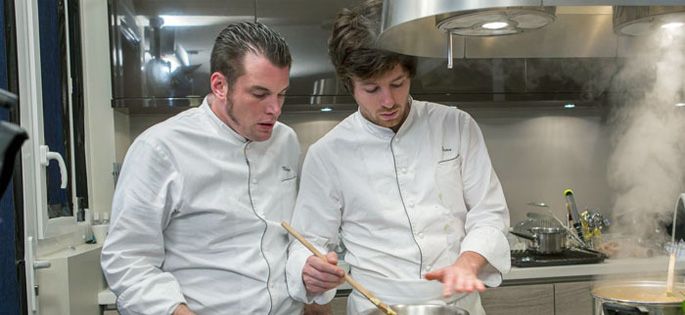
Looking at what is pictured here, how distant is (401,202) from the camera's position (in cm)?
144

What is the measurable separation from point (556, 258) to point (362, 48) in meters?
1.59

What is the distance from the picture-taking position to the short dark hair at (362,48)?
1.35 m

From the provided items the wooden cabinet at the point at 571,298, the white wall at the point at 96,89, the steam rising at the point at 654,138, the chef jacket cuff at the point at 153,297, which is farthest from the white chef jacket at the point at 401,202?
the white wall at the point at 96,89

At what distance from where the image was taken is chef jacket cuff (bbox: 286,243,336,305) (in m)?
1.34

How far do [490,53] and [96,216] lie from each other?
2074 mm

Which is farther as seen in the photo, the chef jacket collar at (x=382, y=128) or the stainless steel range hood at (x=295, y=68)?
the stainless steel range hood at (x=295, y=68)

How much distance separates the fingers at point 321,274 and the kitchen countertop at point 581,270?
3.57 ft

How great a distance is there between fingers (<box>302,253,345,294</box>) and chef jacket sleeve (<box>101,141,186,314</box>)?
0.27 metres

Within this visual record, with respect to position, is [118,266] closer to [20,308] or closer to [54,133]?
[20,308]

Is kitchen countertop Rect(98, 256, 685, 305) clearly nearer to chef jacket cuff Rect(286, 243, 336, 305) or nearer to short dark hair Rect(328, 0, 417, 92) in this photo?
chef jacket cuff Rect(286, 243, 336, 305)

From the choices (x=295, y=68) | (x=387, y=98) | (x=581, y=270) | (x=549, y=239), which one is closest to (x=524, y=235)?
(x=549, y=239)

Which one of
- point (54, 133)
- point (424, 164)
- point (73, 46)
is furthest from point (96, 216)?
point (424, 164)

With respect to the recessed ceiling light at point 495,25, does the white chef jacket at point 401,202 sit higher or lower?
lower

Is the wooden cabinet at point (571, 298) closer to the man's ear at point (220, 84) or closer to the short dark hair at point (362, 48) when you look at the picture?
the short dark hair at point (362, 48)
